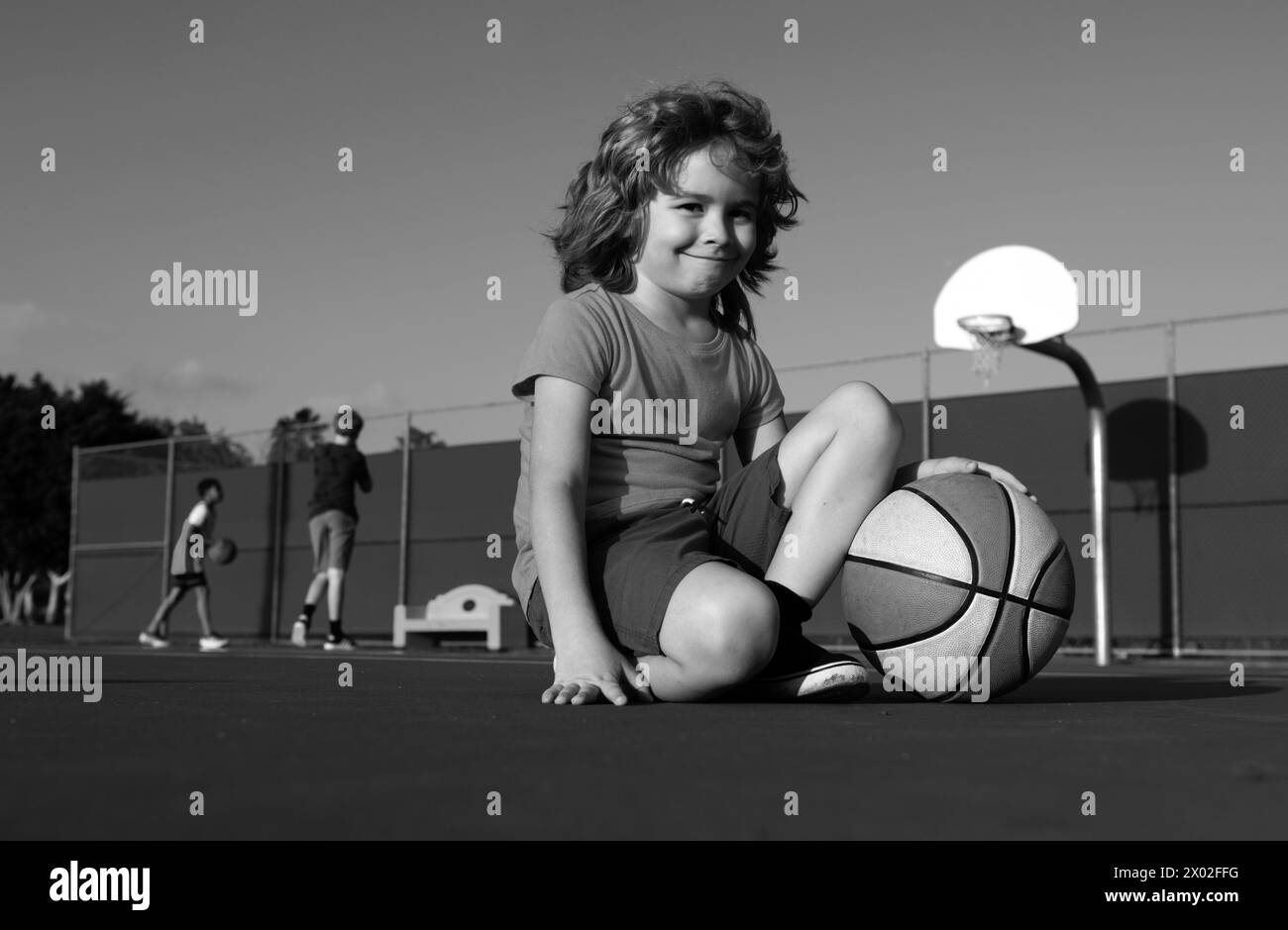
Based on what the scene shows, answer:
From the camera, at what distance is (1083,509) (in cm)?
1074

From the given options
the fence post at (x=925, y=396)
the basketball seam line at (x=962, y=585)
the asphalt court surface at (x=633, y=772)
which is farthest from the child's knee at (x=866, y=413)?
the fence post at (x=925, y=396)

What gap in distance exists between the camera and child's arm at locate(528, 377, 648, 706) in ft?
9.37

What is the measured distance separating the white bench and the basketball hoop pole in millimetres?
5895

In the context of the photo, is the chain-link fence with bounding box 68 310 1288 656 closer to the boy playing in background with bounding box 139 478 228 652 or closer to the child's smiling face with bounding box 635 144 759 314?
the boy playing in background with bounding box 139 478 228 652

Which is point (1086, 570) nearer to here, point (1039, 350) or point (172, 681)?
point (1039, 350)

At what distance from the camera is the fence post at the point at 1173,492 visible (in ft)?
33.0

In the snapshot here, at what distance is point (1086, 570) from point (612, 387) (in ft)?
26.5

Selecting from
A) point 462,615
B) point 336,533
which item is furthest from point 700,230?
point 462,615

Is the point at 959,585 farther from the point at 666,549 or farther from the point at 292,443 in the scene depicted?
the point at 292,443

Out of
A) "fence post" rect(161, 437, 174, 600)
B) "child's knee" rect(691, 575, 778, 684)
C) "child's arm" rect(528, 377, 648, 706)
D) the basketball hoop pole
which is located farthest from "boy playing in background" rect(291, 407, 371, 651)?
"child's knee" rect(691, 575, 778, 684)

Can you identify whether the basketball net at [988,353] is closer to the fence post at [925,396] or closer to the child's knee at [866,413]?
the fence post at [925,396]

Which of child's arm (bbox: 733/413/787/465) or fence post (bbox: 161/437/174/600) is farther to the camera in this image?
fence post (bbox: 161/437/174/600)
